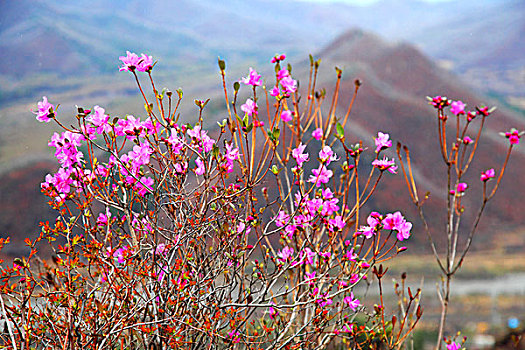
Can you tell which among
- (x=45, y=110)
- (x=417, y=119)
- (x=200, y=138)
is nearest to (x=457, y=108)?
(x=200, y=138)

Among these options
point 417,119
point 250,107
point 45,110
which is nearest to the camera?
point 45,110

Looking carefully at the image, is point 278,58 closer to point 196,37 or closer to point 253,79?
point 253,79

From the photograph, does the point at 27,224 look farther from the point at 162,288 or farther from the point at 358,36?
the point at 358,36

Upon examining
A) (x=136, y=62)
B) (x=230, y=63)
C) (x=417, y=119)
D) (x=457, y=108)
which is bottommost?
(x=136, y=62)

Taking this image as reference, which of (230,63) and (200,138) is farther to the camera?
(230,63)

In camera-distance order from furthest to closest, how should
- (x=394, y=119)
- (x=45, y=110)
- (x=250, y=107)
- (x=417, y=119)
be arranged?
(x=394, y=119) → (x=417, y=119) → (x=250, y=107) → (x=45, y=110)

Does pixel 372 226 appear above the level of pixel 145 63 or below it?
below

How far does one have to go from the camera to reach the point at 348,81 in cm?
1538

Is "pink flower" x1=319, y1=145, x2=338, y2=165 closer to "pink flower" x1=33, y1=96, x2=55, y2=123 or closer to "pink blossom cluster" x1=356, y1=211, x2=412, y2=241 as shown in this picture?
"pink blossom cluster" x1=356, y1=211, x2=412, y2=241

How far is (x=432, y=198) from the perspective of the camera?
514 inches

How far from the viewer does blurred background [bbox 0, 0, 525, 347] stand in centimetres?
988

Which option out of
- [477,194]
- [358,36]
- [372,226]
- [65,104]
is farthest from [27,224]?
[358,36]


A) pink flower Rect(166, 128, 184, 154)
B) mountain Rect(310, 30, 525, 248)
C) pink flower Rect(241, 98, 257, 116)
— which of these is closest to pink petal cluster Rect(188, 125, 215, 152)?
pink flower Rect(166, 128, 184, 154)

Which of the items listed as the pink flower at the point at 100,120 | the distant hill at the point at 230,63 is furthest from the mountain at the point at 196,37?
the pink flower at the point at 100,120
